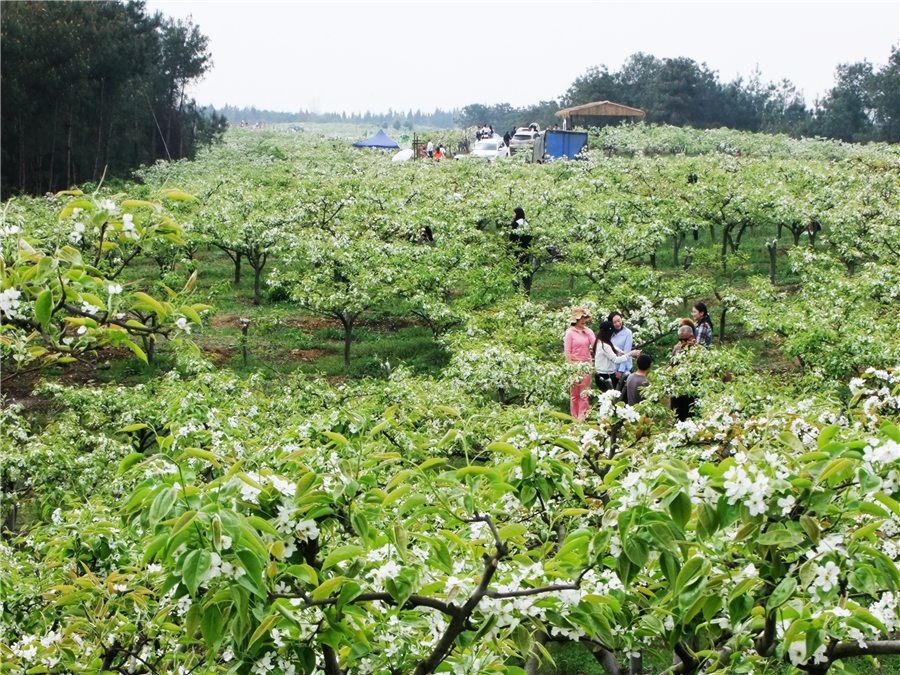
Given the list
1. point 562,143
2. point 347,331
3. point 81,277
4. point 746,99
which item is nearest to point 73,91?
point 562,143

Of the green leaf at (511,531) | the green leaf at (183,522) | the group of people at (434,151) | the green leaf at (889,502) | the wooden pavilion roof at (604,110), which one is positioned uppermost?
the wooden pavilion roof at (604,110)

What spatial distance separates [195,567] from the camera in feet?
6.25

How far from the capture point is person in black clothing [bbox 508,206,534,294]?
14155 millimetres

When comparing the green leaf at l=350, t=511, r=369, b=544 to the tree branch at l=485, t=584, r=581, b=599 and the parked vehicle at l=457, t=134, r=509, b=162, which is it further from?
the parked vehicle at l=457, t=134, r=509, b=162

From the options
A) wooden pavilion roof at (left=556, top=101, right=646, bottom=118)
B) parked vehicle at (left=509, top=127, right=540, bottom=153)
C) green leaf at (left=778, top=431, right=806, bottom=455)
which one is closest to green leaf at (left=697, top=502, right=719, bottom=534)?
green leaf at (left=778, top=431, right=806, bottom=455)

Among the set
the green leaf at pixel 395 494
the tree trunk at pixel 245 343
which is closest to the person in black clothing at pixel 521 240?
the tree trunk at pixel 245 343

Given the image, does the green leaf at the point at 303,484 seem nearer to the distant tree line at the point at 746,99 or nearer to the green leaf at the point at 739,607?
the green leaf at the point at 739,607

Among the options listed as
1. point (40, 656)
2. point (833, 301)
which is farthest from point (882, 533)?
point (833, 301)

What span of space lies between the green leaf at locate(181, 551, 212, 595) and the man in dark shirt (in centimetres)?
633

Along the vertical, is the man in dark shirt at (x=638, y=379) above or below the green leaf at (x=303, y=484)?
below

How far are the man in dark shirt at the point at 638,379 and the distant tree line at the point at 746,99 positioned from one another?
48635 millimetres

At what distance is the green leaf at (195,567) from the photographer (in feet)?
6.18

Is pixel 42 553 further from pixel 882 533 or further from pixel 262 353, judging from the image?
pixel 262 353

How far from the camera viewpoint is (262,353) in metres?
12.9
